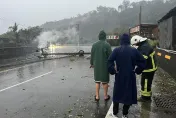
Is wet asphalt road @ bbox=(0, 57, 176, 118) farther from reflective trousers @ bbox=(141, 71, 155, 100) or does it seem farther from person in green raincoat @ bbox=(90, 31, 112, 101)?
person in green raincoat @ bbox=(90, 31, 112, 101)

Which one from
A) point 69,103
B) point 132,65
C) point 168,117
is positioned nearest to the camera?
point 132,65

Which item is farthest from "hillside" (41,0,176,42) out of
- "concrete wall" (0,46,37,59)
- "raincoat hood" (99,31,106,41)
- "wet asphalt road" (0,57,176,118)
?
"raincoat hood" (99,31,106,41)

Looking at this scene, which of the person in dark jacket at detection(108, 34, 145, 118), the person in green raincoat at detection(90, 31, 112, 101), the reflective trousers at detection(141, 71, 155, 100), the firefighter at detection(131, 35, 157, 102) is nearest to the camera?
the person in dark jacket at detection(108, 34, 145, 118)

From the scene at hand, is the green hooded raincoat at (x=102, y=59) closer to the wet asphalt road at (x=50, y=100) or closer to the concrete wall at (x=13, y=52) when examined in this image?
the wet asphalt road at (x=50, y=100)

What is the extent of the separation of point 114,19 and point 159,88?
15592cm

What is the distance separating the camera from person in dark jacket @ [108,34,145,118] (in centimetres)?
548

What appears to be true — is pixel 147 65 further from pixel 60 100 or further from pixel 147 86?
pixel 60 100

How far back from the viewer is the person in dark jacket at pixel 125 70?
5.48 metres

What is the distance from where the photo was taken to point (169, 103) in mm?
7422

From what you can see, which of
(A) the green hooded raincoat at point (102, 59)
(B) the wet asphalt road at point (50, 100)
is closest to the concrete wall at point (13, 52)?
(B) the wet asphalt road at point (50, 100)

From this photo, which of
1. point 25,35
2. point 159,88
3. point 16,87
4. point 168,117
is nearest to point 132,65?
point 168,117

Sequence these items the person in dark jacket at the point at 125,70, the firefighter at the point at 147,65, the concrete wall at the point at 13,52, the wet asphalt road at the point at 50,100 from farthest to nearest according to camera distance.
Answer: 1. the concrete wall at the point at 13,52
2. the firefighter at the point at 147,65
3. the wet asphalt road at the point at 50,100
4. the person in dark jacket at the point at 125,70

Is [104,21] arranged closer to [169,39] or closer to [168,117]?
[169,39]

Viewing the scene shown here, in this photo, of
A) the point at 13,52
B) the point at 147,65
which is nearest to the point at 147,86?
the point at 147,65
